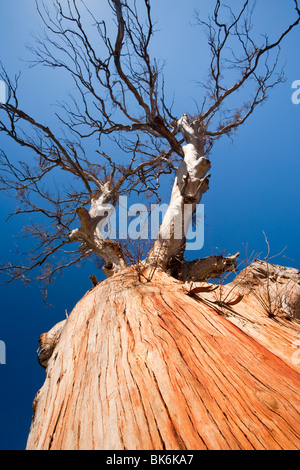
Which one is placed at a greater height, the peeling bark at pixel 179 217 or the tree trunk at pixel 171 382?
the peeling bark at pixel 179 217

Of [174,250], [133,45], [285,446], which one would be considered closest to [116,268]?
[174,250]

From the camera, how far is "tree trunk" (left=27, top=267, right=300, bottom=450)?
795mm

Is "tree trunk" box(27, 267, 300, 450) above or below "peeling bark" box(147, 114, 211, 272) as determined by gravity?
below

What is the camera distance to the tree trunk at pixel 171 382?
795 mm

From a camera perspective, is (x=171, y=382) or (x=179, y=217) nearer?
(x=171, y=382)

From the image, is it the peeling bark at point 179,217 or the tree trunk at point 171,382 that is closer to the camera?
the tree trunk at point 171,382

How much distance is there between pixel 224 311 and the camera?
1.81 m

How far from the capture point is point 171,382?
0.99 m

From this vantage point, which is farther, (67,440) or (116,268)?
(116,268)

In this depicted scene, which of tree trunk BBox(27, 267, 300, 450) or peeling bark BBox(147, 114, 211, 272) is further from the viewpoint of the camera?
peeling bark BBox(147, 114, 211, 272)

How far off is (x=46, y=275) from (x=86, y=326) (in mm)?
5076

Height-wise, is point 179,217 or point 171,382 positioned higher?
point 179,217
